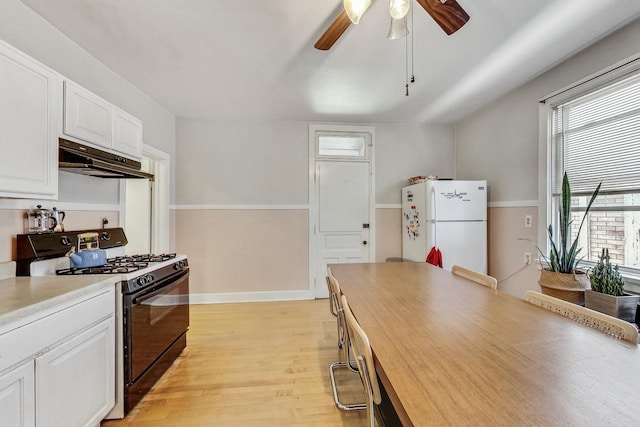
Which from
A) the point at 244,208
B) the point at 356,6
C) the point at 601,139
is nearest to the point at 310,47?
the point at 356,6

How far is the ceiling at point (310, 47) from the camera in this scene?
1.75m

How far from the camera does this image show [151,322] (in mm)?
1875

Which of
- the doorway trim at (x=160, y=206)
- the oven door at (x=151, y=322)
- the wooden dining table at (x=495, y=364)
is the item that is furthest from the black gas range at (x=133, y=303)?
the wooden dining table at (x=495, y=364)

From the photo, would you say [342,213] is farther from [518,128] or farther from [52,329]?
[52,329]

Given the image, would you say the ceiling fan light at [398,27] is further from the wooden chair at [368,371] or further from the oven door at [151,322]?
the oven door at [151,322]

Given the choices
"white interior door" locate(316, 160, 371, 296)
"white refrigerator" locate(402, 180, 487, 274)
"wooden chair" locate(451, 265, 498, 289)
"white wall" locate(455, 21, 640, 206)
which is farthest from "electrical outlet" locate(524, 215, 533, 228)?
"white interior door" locate(316, 160, 371, 296)

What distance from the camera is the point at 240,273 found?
377 cm

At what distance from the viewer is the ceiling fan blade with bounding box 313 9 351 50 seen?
1.54 metres

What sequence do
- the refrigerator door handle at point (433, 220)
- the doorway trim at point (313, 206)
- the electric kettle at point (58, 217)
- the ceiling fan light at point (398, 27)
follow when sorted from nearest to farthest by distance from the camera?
the ceiling fan light at point (398, 27) < the electric kettle at point (58, 217) < the refrigerator door handle at point (433, 220) < the doorway trim at point (313, 206)

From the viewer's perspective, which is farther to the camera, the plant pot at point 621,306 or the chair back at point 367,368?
the plant pot at point 621,306

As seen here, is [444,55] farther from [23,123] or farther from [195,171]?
[195,171]

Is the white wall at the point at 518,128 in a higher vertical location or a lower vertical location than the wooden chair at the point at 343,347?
higher

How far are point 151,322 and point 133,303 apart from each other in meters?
0.26

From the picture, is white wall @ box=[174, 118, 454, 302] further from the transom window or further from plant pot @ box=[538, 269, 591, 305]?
plant pot @ box=[538, 269, 591, 305]
